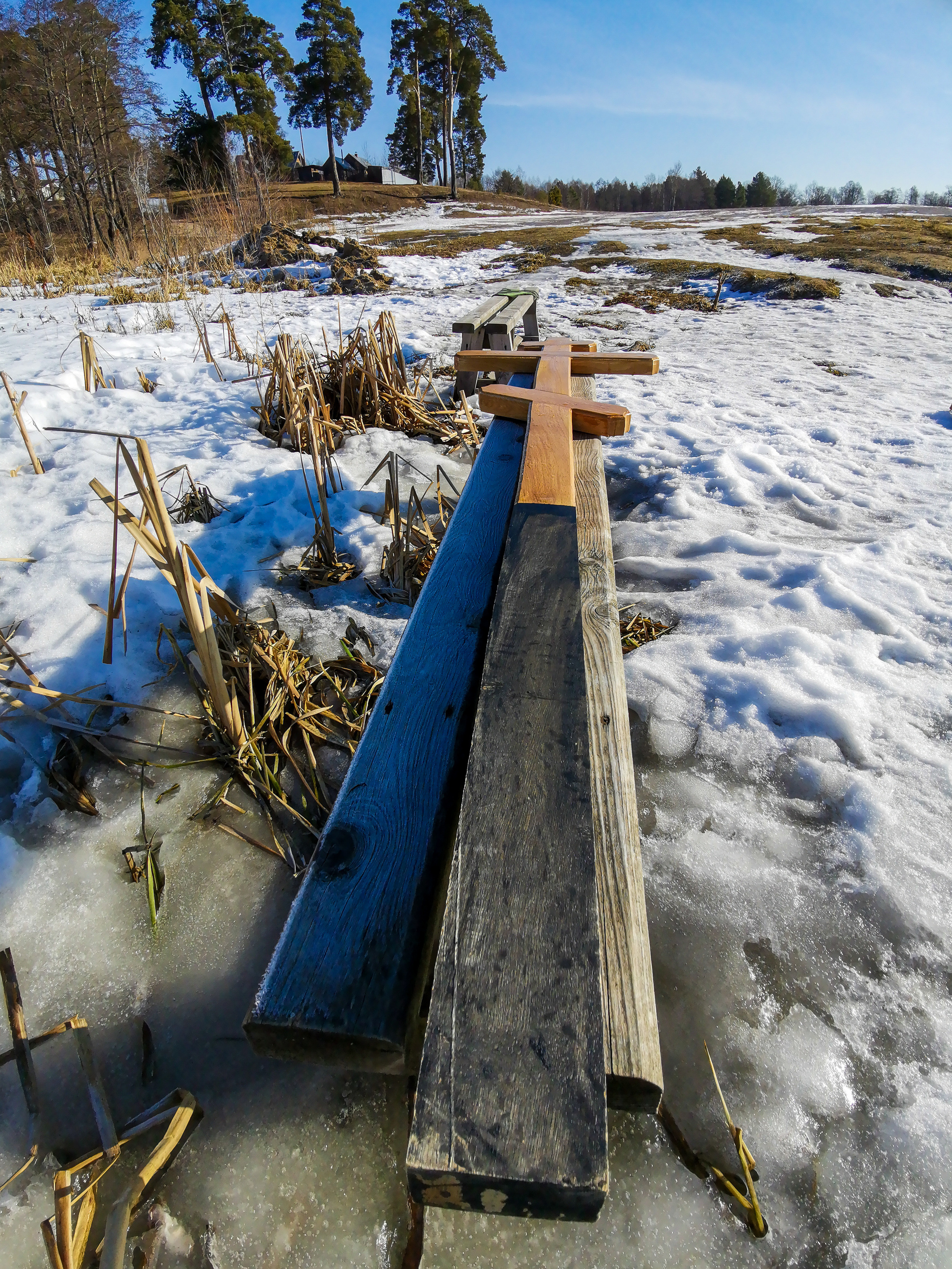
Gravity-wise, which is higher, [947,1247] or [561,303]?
[561,303]

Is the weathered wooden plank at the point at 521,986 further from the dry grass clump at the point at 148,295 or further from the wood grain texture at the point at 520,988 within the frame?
the dry grass clump at the point at 148,295

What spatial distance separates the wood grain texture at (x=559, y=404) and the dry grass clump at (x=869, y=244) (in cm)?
971

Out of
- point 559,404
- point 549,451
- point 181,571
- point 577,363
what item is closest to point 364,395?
point 577,363

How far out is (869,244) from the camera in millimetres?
11289

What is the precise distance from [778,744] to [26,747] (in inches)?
78.9

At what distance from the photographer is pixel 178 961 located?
4.14 ft

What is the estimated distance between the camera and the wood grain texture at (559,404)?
2254mm

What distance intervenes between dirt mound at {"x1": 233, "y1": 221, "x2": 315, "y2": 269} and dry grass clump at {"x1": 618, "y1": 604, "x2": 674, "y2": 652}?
32.6ft

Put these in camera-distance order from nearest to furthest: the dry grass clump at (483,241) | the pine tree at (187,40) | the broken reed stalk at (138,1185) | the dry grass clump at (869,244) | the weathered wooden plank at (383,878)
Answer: the weathered wooden plank at (383,878) < the broken reed stalk at (138,1185) < the dry grass clump at (869,244) < the dry grass clump at (483,241) < the pine tree at (187,40)

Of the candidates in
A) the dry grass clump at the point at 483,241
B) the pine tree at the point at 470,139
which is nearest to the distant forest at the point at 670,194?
the pine tree at the point at 470,139

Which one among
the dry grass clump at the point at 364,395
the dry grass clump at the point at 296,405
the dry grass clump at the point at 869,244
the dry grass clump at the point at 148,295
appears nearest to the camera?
the dry grass clump at the point at 296,405

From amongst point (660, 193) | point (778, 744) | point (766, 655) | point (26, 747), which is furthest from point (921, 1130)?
point (660, 193)

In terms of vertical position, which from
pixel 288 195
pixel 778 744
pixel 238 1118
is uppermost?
pixel 288 195

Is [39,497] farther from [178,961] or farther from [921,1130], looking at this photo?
[921,1130]
